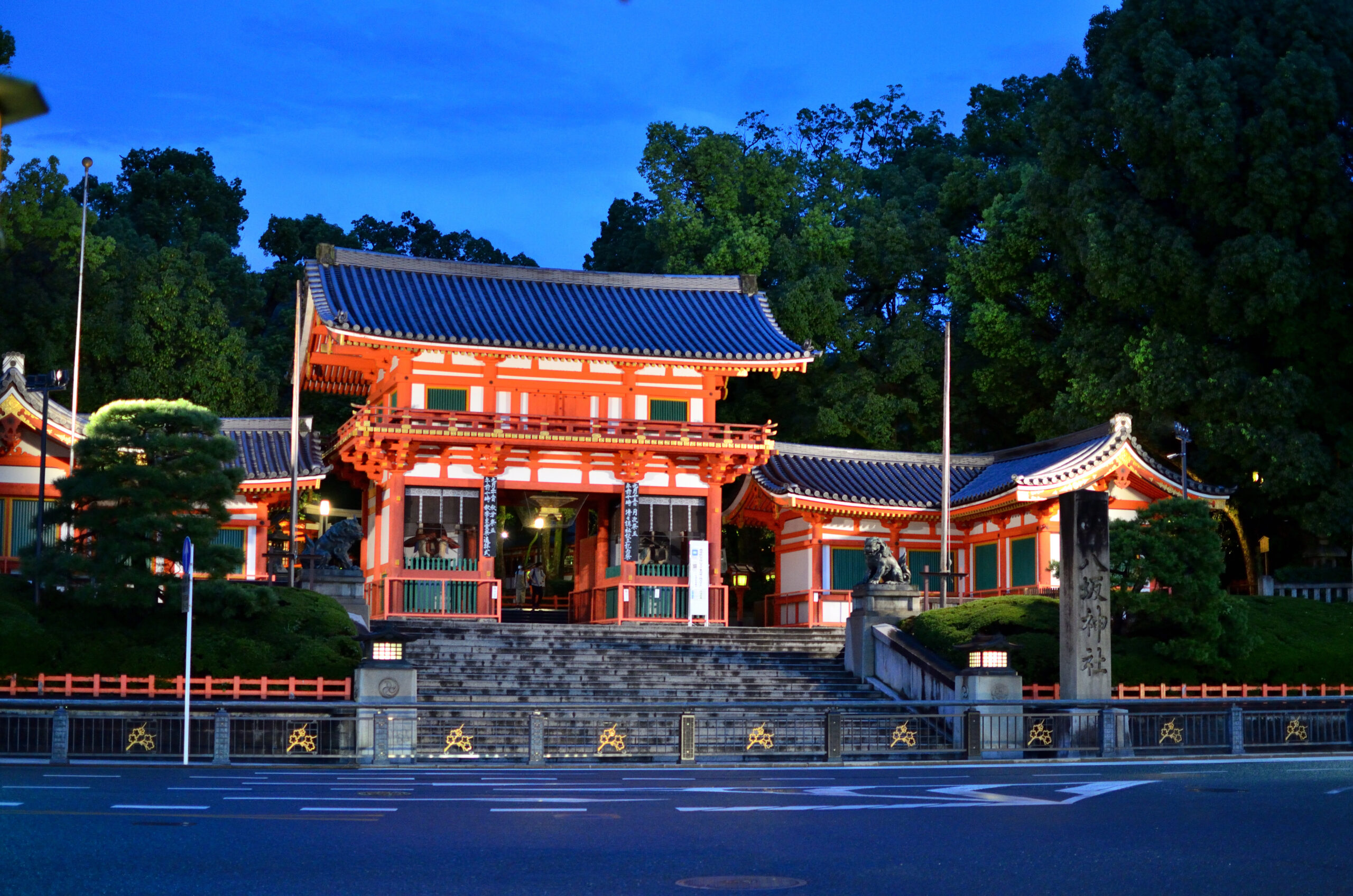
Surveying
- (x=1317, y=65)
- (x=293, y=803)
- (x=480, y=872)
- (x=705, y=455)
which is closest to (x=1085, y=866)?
(x=480, y=872)

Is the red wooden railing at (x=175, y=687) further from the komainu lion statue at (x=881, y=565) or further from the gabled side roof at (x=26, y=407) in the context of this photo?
the komainu lion statue at (x=881, y=565)

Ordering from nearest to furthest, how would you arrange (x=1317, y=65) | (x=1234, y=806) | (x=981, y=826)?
1. (x=981, y=826)
2. (x=1234, y=806)
3. (x=1317, y=65)

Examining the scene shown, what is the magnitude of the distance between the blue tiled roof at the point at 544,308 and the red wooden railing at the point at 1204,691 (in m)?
13.9

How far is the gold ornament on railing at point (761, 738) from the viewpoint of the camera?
72.8 feet

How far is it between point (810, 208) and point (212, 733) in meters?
33.2

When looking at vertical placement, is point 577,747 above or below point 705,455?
below

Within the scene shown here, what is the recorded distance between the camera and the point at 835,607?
127 feet

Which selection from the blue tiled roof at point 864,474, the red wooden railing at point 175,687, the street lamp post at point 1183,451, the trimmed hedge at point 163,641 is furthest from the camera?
the blue tiled roof at point 864,474

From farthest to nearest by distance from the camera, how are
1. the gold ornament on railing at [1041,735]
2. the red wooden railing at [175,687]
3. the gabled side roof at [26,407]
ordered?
the gabled side roof at [26,407], the red wooden railing at [175,687], the gold ornament on railing at [1041,735]

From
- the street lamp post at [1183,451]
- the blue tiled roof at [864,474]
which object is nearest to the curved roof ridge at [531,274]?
the blue tiled roof at [864,474]

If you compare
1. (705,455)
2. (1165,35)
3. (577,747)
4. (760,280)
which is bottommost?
(577,747)

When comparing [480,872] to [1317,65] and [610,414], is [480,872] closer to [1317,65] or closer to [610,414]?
[610,414]

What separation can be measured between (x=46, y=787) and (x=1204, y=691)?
1969cm

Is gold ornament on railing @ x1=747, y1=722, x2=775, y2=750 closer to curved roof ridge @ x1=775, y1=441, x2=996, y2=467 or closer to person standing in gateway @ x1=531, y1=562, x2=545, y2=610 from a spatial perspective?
curved roof ridge @ x1=775, y1=441, x2=996, y2=467
